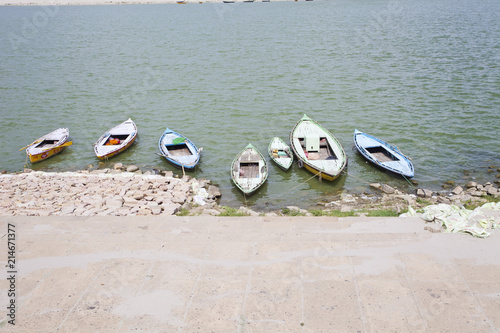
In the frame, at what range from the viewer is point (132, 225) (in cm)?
1119

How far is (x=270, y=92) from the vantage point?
29734 mm

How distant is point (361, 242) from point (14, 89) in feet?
105

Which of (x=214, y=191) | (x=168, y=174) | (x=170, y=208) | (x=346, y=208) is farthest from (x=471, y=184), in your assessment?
(x=168, y=174)

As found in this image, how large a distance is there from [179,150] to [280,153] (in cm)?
535

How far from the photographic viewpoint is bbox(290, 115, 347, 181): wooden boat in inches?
722

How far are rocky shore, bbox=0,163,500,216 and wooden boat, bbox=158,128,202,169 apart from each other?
2.64 ft

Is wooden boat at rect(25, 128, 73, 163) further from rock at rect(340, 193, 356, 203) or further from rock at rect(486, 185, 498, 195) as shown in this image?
rock at rect(486, 185, 498, 195)

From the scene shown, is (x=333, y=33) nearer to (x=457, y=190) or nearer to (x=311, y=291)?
(x=457, y=190)

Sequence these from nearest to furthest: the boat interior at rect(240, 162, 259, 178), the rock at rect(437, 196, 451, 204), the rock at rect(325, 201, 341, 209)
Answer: the rock at rect(437, 196, 451, 204)
the rock at rect(325, 201, 341, 209)
the boat interior at rect(240, 162, 259, 178)

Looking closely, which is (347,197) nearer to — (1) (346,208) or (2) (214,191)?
(1) (346,208)

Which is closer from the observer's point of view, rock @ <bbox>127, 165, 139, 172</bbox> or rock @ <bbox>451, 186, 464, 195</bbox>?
rock @ <bbox>451, 186, 464, 195</bbox>

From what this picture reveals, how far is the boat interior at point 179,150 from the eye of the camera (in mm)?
20594

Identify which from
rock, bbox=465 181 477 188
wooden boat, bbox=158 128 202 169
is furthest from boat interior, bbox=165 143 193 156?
rock, bbox=465 181 477 188

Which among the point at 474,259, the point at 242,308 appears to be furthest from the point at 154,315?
the point at 474,259
